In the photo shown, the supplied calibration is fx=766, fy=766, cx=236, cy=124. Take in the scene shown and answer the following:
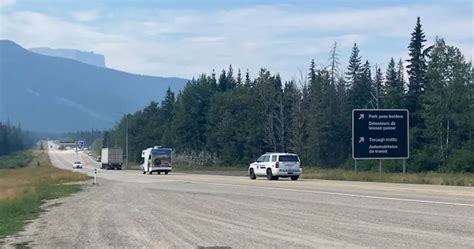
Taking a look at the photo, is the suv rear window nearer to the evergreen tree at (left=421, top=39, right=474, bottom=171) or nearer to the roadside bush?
the evergreen tree at (left=421, top=39, right=474, bottom=171)

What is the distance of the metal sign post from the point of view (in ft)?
151

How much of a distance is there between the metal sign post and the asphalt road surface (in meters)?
18.1

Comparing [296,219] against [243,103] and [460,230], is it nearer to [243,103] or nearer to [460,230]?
[460,230]

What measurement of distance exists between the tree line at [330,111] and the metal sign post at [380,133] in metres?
27.4

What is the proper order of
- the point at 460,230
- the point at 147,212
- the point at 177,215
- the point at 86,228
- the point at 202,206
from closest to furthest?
the point at 460,230 → the point at 86,228 → the point at 177,215 → the point at 147,212 → the point at 202,206

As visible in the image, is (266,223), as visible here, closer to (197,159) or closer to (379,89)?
(379,89)

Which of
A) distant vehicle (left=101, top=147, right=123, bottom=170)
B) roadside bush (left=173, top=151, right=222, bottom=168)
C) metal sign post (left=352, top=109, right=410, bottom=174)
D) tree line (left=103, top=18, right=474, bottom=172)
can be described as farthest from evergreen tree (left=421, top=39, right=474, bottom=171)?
distant vehicle (left=101, top=147, right=123, bottom=170)

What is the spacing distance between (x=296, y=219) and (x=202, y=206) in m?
5.95

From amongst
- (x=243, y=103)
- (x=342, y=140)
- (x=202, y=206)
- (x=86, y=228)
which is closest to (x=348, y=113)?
(x=342, y=140)

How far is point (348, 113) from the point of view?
102875 mm

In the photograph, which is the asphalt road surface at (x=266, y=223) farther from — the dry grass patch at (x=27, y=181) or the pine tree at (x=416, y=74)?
the pine tree at (x=416, y=74)

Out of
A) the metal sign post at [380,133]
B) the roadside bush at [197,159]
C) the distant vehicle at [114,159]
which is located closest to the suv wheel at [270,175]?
the metal sign post at [380,133]

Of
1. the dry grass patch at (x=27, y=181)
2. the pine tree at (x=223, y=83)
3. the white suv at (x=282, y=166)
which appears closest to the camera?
the dry grass patch at (x=27, y=181)

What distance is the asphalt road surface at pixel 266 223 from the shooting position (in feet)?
48.1
